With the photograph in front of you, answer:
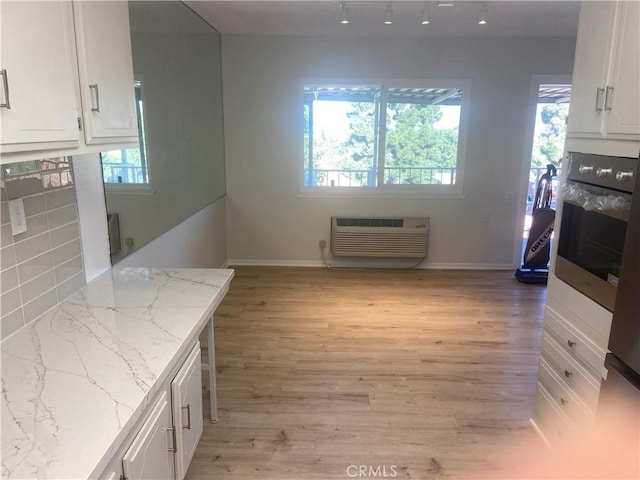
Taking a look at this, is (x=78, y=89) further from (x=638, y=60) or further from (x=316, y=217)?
(x=316, y=217)

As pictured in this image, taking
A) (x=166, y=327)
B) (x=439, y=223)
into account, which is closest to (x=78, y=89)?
(x=166, y=327)

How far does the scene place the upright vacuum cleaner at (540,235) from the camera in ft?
14.8

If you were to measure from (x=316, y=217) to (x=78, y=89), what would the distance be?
3.73 meters

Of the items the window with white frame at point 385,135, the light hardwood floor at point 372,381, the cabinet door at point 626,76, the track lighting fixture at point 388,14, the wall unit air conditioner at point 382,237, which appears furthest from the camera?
the wall unit air conditioner at point 382,237

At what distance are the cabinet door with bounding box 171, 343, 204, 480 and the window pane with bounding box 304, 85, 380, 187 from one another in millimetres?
3467

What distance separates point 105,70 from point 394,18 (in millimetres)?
2999

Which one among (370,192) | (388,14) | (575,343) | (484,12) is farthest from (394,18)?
(575,343)

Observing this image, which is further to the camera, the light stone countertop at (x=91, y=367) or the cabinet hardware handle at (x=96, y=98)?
the cabinet hardware handle at (x=96, y=98)

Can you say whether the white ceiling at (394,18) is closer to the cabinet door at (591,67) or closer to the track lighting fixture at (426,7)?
the track lighting fixture at (426,7)

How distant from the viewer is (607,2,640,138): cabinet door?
5.17 feet

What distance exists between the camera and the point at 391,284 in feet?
15.2

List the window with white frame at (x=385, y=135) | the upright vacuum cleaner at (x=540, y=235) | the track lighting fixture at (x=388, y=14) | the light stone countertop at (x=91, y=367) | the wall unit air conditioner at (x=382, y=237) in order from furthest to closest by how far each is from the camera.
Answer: the wall unit air conditioner at (x=382, y=237) → the window with white frame at (x=385, y=135) → the upright vacuum cleaner at (x=540, y=235) → the track lighting fixture at (x=388, y=14) → the light stone countertop at (x=91, y=367)
